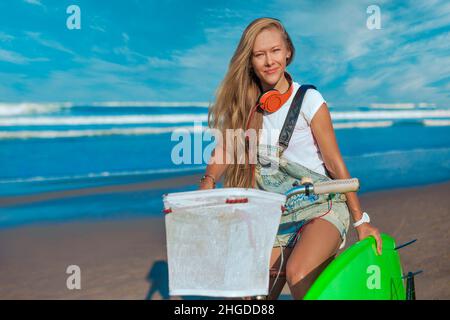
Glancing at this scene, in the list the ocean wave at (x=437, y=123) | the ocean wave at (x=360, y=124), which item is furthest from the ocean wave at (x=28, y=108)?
the ocean wave at (x=437, y=123)

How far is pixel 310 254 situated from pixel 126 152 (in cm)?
1279

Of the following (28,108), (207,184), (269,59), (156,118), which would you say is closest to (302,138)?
(269,59)

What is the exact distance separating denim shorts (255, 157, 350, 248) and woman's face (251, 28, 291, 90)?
19.9 inches

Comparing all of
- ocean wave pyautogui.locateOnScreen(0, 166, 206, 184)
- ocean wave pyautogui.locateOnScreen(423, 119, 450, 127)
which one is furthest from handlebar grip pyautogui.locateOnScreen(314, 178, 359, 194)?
ocean wave pyautogui.locateOnScreen(423, 119, 450, 127)

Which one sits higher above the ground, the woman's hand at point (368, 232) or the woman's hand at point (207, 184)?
the woman's hand at point (207, 184)

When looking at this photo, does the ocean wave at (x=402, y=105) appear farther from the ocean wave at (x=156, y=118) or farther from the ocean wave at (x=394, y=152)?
the ocean wave at (x=394, y=152)

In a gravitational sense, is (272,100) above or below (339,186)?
above

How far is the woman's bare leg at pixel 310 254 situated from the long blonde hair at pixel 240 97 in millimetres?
574

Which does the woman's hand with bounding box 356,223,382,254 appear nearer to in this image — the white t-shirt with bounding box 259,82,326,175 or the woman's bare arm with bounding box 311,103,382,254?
the woman's bare arm with bounding box 311,103,382,254

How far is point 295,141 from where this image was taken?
310cm

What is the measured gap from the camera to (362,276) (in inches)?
103

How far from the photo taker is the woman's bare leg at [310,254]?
8.66 ft

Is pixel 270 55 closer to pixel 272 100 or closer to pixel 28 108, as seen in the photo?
pixel 272 100

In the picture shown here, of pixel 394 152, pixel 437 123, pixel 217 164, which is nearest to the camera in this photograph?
pixel 217 164
